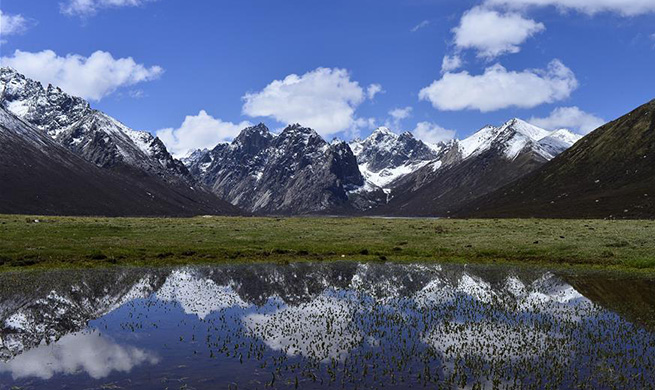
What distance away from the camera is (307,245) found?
72.9 metres

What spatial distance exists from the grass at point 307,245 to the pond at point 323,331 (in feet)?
31.4

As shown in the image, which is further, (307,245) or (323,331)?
(307,245)

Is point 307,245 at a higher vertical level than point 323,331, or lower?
higher

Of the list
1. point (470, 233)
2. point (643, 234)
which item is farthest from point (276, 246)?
point (643, 234)

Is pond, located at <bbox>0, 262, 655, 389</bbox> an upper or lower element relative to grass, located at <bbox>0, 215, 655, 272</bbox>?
lower

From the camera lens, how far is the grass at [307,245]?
190ft

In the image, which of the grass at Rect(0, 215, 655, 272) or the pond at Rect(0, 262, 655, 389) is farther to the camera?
the grass at Rect(0, 215, 655, 272)

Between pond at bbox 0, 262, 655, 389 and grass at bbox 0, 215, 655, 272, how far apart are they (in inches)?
376

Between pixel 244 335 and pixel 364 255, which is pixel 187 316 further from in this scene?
pixel 364 255

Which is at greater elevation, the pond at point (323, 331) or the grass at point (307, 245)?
the grass at point (307, 245)

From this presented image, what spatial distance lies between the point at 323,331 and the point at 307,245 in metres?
43.7

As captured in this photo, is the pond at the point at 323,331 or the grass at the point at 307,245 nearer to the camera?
the pond at the point at 323,331

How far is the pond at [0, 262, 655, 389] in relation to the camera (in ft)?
70.6

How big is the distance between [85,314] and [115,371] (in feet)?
43.9
